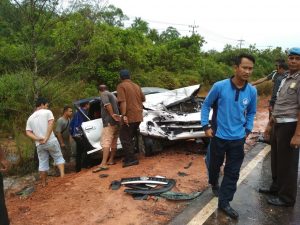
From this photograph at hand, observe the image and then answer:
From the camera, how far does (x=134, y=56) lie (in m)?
17.3

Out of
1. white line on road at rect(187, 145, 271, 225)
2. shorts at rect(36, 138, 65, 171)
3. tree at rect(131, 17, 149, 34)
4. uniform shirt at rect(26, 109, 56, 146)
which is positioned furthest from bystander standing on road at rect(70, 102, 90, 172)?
tree at rect(131, 17, 149, 34)

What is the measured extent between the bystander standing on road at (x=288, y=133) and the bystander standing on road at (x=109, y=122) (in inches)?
127

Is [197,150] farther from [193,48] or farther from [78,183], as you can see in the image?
[193,48]

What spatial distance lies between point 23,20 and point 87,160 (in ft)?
11.3

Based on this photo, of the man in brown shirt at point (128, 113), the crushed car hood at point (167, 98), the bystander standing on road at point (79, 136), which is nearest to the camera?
the man in brown shirt at point (128, 113)

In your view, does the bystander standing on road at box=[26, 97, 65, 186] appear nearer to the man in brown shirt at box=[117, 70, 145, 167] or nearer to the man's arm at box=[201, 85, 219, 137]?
the man in brown shirt at box=[117, 70, 145, 167]

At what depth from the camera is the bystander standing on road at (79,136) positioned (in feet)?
26.3

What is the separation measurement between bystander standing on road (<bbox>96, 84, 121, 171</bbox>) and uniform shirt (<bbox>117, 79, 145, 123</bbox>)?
1.10 ft

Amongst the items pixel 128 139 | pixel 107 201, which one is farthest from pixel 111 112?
pixel 107 201

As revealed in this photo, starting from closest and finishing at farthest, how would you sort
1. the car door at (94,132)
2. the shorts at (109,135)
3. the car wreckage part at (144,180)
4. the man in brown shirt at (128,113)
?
the car wreckage part at (144,180), the man in brown shirt at (128,113), the shorts at (109,135), the car door at (94,132)

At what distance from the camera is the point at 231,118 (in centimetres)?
412

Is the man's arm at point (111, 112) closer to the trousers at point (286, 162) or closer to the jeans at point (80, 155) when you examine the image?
the jeans at point (80, 155)

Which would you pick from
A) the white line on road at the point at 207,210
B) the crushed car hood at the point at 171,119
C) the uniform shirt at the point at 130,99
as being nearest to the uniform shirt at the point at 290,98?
the white line on road at the point at 207,210

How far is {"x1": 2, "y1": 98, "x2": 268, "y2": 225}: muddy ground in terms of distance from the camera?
4.25 m
